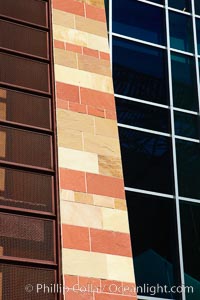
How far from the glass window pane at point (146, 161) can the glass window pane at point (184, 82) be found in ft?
5.36

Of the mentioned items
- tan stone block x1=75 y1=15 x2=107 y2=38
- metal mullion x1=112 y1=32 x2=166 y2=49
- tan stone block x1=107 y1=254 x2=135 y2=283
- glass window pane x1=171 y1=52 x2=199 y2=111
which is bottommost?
tan stone block x1=107 y1=254 x2=135 y2=283

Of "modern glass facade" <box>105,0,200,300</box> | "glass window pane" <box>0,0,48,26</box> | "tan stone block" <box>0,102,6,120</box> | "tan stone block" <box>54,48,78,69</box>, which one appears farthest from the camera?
"modern glass facade" <box>105,0,200,300</box>

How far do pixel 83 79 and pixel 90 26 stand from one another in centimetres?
177

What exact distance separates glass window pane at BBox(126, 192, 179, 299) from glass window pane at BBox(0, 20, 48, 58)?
478cm

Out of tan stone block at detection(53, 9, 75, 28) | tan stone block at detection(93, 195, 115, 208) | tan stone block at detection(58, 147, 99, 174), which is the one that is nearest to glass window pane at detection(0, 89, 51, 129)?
tan stone block at detection(58, 147, 99, 174)

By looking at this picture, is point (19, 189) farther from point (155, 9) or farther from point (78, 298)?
point (155, 9)

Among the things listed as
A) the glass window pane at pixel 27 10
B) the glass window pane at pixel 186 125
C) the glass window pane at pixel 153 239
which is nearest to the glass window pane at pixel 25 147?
the glass window pane at pixel 27 10

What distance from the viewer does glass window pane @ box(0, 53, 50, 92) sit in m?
13.7

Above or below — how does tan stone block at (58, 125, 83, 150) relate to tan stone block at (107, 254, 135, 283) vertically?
above

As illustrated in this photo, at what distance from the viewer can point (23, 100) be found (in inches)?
529

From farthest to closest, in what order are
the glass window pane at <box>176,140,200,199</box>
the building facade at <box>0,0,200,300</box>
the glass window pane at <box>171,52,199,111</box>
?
the glass window pane at <box>171,52,199,111</box>, the glass window pane at <box>176,140,200,199</box>, the building facade at <box>0,0,200,300</box>

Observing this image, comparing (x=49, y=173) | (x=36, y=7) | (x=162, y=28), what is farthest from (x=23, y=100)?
(x=162, y=28)

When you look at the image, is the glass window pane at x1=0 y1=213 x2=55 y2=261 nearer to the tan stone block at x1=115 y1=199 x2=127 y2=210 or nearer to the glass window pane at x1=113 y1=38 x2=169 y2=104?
the tan stone block at x1=115 y1=199 x2=127 y2=210

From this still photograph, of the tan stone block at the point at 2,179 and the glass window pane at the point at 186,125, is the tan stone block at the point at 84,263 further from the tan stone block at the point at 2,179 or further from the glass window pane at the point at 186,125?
the glass window pane at the point at 186,125
